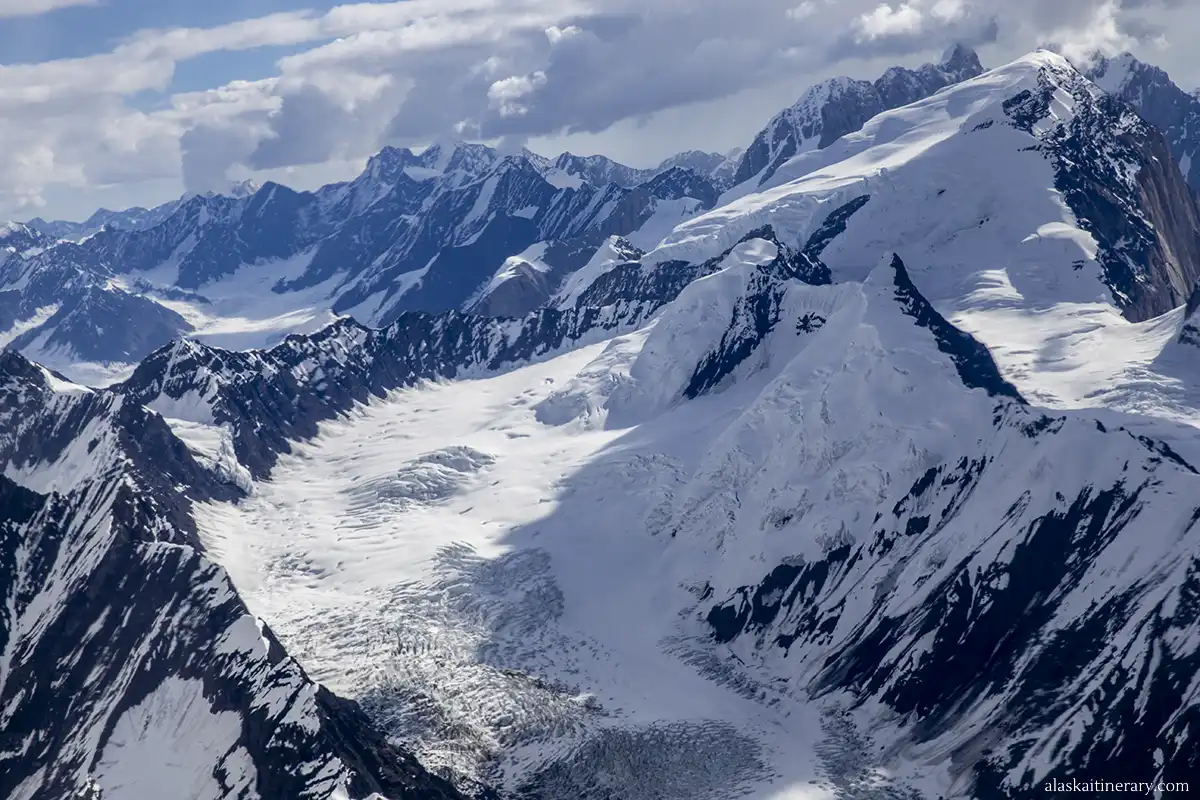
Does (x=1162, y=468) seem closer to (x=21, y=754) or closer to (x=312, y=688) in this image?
(x=312, y=688)

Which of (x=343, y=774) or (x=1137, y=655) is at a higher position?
(x=343, y=774)

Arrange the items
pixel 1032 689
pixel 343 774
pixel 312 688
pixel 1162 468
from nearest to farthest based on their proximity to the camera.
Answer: pixel 343 774, pixel 312 688, pixel 1032 689, pixel 1162 468

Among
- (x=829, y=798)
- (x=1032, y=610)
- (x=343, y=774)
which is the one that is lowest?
(x=829, y=798)

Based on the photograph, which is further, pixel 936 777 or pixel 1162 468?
pixel 1162 468

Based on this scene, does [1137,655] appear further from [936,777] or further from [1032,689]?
[936,777]

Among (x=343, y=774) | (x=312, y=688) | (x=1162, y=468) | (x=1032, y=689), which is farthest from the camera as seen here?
(x=1162, y=468)

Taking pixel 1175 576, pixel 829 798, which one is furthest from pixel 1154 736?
pixel 829 798

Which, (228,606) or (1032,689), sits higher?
(228,606)

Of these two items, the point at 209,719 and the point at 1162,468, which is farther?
the point at 1162,468

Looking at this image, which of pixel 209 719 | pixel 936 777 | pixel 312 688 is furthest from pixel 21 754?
pixel 936 777
